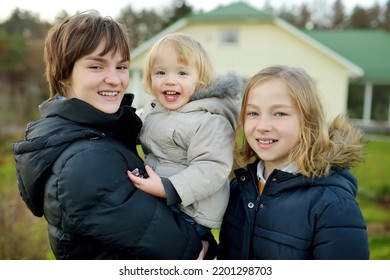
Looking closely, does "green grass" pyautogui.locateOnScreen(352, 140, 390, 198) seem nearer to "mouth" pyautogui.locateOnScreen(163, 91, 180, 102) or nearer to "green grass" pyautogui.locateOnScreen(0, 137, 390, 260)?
"green grass" pyautogui.locateOnScreen(0, 137, 390, 260)

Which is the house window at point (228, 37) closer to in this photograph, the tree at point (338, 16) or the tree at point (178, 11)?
the tree at point (178, 11)

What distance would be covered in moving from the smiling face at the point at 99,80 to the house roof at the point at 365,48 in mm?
13473

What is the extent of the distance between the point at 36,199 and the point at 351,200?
1059 millimetres

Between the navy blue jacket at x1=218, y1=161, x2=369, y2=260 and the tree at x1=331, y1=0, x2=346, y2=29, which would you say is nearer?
the navy blue jacket at x1=218, y1=161, x2=369, y2=260

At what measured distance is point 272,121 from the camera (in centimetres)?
162

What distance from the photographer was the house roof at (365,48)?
45.9 feet

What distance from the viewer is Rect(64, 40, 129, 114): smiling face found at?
1.60 metres

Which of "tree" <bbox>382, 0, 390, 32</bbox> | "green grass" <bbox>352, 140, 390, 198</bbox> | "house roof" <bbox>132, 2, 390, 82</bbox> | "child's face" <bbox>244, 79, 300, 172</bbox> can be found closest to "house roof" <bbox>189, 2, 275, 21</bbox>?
Answer: "house roof" <bbox>132, 2, 390, 82</bbox>

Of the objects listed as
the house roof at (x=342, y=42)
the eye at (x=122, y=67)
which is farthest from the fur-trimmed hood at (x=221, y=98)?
the house roof at (x=342, y=42)

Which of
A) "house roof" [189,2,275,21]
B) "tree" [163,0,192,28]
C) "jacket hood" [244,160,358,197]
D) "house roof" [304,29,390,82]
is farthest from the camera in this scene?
"tree" [163,0,192,28]

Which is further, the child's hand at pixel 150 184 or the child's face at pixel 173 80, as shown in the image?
the child's face at pixel 173 80

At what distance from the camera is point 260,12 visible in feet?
42.2

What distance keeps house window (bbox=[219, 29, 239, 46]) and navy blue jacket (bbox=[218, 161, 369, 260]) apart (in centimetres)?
1171
